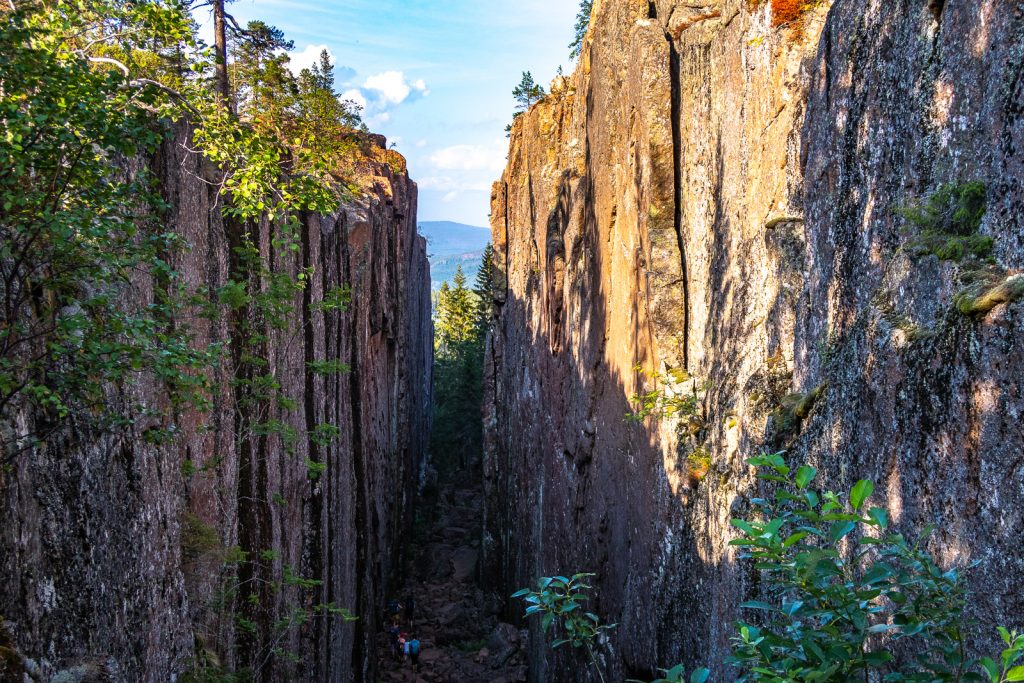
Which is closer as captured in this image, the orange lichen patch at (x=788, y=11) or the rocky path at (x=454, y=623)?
the orange lichen patch at (x=788, y=11)

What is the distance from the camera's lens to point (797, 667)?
111 inches

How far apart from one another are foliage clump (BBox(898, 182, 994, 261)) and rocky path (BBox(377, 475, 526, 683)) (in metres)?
22.0

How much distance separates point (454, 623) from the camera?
1122 inches

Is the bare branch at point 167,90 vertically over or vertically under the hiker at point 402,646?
over

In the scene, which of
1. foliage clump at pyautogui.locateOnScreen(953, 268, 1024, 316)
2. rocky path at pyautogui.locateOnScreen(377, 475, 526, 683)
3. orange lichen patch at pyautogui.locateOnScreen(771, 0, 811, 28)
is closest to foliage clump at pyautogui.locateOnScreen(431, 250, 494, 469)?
rocky path at pyautogui.locateOnScreen(377, 475, 526, 683)

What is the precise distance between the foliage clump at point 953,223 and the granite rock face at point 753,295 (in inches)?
Result: 3.5

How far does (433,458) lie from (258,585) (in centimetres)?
4313

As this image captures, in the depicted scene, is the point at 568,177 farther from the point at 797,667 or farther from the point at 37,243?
the point at 797,667

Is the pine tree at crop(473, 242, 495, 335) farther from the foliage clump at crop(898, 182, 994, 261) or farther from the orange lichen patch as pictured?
the foliage clump at crop(898, 182, 994, 261)

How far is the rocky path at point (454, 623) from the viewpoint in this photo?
2430 cm

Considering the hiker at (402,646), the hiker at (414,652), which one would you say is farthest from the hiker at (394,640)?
the hiker at (414,652)

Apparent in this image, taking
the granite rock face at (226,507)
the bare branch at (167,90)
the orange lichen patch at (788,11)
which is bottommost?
the granite rock face at (226,507)

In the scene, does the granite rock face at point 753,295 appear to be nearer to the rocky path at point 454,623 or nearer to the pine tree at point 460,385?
the rocky path at point 454,623

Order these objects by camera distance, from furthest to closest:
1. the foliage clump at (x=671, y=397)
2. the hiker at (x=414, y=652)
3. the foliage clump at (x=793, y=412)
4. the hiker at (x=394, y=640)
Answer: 1. the hiker at (x=394, y=640)
2. the hiker at (x=414, y=652)
3. the foliage clump at (x=671, y=397)
4. the foliage clump at (x=793, y=412)
